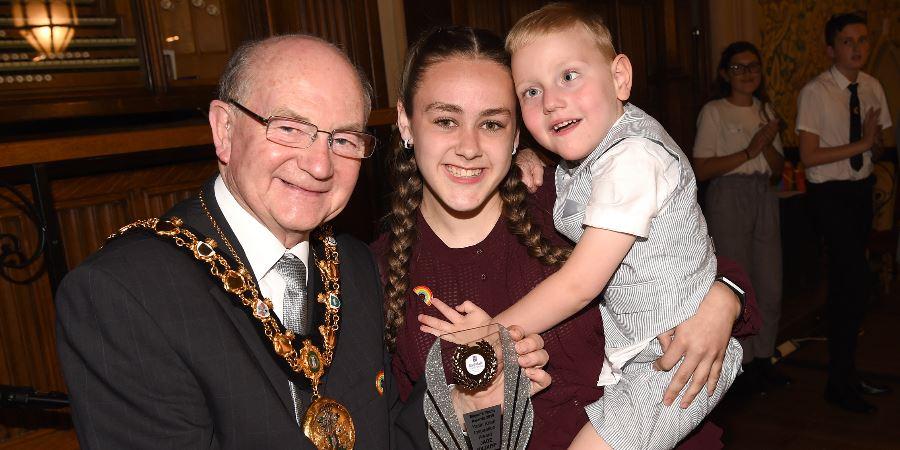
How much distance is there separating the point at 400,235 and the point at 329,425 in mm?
615

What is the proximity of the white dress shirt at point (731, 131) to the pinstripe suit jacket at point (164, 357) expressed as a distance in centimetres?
365

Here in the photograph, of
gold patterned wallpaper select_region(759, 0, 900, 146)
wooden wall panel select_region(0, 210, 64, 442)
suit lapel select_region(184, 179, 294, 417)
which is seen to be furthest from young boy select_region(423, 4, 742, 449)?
gold patterned wallpaper select_region(759, 0, 900, 146)

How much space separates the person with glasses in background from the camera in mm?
4441

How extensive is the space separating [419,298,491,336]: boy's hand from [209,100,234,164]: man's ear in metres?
0.55

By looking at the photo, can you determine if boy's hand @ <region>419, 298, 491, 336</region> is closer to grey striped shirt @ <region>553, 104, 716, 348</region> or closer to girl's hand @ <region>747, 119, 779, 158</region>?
grey striped shirt @ <region>553, 104, 716, 348</region>

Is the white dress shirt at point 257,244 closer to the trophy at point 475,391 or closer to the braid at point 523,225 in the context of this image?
the trophy at point 475,391

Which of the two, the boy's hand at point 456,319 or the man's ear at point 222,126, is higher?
the man's ear at point 222,126

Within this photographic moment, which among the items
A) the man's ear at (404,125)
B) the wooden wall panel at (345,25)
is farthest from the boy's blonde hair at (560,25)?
the wooden wall panel at (345,25)

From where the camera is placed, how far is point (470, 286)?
1.89 meters

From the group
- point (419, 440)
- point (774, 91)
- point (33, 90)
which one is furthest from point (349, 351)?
point (774, 91)

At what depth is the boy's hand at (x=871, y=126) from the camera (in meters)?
4.27

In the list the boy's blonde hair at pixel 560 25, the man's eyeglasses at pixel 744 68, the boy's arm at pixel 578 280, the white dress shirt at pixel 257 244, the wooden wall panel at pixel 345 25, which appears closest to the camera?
the white dress shirt at pixel 257 244

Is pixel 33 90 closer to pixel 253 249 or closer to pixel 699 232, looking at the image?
pixel 253 249

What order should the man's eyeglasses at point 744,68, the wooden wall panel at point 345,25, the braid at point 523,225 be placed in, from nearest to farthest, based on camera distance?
the braid at point 523,225, the wooden wall panel at point 345,25, the man's eyeglasses at point 744,68
